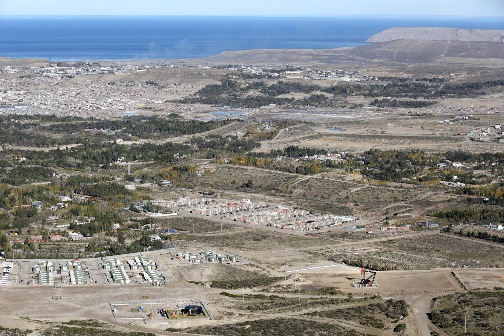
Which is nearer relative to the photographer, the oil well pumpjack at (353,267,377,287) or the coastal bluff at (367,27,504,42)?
the oil well pumpjack at (353,267,377,287)

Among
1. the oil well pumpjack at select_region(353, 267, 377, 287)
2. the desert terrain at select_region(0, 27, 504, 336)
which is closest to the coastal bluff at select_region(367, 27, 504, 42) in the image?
the desert terrain at select_region(0, 27, 504, 336)

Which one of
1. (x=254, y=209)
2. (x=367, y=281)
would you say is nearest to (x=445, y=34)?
(x=254, y=209)

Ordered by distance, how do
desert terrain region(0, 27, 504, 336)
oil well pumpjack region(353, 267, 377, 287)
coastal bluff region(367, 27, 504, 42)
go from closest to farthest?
desert terrain region(0, 27, 504, 336)
oil well pumpjack region(353, 267, 377, 287)
coastal bluff region(367, 27, 504, 42)

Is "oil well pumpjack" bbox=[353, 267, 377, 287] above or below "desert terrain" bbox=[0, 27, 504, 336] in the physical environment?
above

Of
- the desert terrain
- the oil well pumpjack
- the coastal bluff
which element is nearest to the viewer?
the desert terrain

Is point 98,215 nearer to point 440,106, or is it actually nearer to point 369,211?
point 369,211

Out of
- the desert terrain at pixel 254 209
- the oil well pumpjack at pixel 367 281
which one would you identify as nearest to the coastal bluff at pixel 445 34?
the desert terrain at pixel 254 209

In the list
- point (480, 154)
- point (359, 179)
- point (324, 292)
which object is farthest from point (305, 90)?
point (324, 292)

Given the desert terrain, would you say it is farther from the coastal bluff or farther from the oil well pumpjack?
the coastal bluff

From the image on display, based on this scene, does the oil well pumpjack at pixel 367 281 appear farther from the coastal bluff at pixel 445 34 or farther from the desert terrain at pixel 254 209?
the coastal bluff at pixel 445 34
